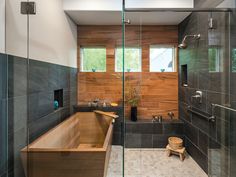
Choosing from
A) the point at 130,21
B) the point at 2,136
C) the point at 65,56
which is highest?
the point at 130,21

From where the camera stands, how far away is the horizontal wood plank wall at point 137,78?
9.85ft

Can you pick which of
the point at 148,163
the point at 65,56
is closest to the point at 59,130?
the point at 65,56

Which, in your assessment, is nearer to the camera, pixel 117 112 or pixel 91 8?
pixel 91 8

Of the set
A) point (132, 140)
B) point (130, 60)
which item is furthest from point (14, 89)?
point (132, 140)

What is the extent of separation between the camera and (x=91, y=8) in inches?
109

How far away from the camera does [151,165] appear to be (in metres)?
2.65

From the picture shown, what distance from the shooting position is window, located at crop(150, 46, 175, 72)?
11.2 feet

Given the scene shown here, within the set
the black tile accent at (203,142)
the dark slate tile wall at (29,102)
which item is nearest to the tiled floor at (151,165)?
the black tile accent at (203,142)

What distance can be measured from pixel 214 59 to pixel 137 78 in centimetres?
135

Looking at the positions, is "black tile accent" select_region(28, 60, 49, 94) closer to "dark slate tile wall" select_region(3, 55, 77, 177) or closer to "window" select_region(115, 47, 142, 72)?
"dark slate tile wall" select_region(3, 55, 77, 177)

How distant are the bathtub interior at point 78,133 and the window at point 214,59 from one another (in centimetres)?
163

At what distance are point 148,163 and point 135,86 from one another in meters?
1.32

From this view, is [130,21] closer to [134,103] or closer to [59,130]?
[134,103]

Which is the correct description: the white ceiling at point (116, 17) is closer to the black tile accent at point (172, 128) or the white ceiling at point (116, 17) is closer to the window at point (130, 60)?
the window at point (130, 60)
